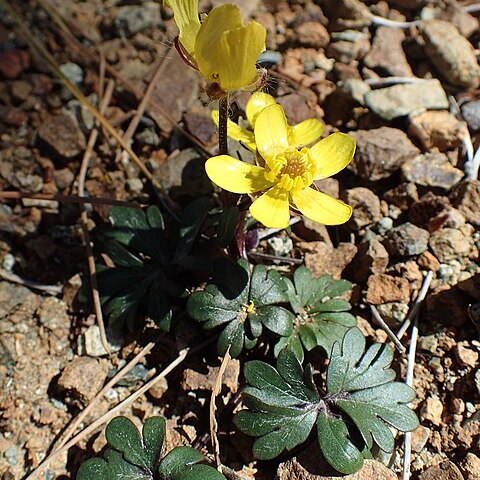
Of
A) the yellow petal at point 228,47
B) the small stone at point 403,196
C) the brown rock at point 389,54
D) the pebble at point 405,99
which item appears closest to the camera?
the yellow petal at point 228,47

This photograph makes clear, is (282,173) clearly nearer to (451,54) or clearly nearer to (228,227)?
(228,227)

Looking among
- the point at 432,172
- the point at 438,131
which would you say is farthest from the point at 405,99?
the point at 432,172

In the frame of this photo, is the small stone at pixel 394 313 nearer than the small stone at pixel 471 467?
No

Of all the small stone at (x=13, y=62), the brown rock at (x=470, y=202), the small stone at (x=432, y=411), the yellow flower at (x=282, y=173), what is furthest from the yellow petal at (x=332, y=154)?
the small stone at (x=13, y=62)

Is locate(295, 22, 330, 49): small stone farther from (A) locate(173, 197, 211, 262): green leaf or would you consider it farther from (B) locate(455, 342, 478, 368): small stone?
(B) locate(455, 342, 478, 368): small stone

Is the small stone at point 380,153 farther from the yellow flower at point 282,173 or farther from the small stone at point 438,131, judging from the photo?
the yellow flower at point 282,173
